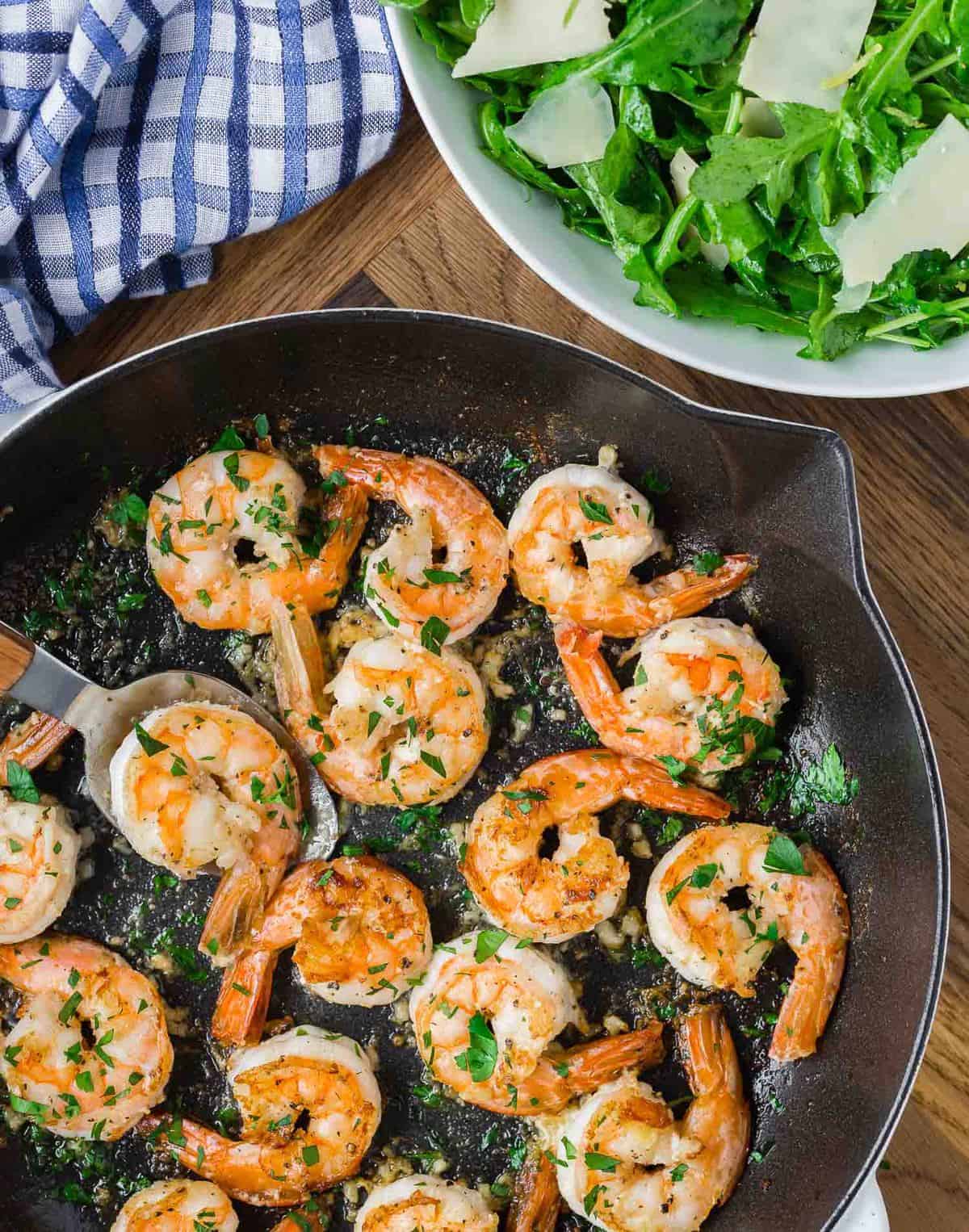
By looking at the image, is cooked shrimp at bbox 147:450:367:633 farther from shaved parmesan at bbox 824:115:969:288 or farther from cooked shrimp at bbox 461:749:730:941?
shaved parmesan at bbox 824:115:969:288

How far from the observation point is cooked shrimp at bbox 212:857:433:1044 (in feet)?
8.36

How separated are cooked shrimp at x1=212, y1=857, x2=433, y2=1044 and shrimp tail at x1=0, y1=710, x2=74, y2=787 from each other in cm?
57

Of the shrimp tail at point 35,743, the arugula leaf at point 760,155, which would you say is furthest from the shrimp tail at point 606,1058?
the arugula leaf at point 760,155

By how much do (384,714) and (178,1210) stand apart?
1.11m

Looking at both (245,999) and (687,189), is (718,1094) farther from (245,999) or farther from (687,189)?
(687,189)

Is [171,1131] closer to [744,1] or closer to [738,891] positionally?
[738,891]

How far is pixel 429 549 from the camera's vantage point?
2.54 meters

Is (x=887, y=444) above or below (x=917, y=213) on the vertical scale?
Answer: below

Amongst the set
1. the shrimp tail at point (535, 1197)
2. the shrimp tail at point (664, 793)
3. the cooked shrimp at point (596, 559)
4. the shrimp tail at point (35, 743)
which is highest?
the cooked shrimp at point (596, 559)

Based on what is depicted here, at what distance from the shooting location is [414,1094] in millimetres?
2699

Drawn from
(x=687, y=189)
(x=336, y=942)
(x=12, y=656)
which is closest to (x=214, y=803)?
(x=336, y=942)

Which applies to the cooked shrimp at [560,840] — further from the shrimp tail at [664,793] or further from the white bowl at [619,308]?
the white bowl at [619,308]

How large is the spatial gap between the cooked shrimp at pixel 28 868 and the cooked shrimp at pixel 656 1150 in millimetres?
1168

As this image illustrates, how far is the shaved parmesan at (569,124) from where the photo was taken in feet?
6.64
